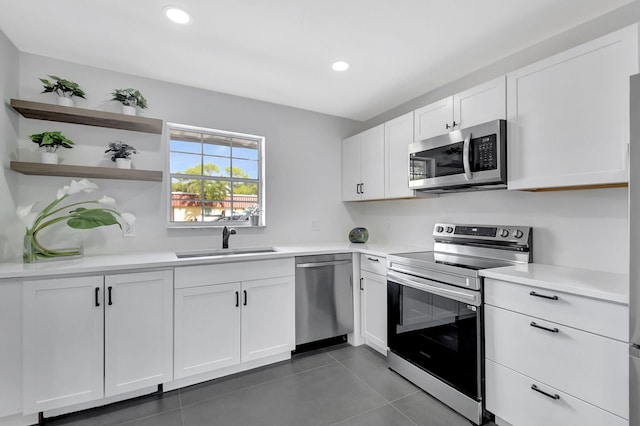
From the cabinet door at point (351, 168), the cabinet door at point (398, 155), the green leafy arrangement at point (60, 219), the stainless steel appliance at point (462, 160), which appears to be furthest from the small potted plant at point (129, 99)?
the stainless steel appliance at point (462, 160)

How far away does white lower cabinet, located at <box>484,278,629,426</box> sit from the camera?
131 cm

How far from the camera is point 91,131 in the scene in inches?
96.9

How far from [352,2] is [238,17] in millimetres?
Result: 726

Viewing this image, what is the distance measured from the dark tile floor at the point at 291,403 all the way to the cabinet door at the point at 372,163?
1.71 meters

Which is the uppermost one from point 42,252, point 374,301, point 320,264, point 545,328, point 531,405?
point 42,252

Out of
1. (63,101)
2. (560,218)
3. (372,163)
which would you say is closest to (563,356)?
(560,218)

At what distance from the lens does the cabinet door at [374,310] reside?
2.65 metres

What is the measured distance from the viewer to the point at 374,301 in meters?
2.77

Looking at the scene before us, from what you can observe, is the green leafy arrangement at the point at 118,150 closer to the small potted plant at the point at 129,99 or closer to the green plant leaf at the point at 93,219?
the small potted plant at the point at 129,99

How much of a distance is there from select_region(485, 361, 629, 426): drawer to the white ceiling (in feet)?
7.17

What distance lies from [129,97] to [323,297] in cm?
246

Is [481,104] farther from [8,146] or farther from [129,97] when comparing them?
[8,146]

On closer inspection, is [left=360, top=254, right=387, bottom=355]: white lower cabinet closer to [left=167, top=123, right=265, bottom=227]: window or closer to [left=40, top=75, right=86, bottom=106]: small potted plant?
[left=167, top=123, right=265, bottom=227]: window

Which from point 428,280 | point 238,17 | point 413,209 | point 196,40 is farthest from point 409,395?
point 196,40
